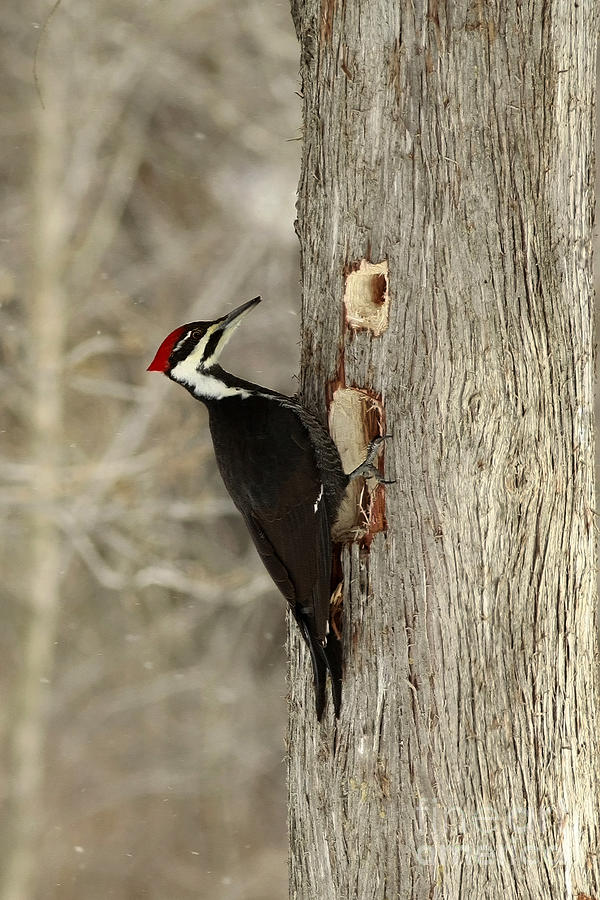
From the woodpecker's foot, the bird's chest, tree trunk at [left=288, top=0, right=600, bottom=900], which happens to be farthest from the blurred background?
tree trunk at [left=288, top=0, right=600, bottom=900]

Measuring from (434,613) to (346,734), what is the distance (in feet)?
1.34

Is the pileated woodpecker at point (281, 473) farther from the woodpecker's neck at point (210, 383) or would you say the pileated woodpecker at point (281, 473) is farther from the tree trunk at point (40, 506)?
the tree trunk at point (40, 506)

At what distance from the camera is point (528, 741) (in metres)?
2.17

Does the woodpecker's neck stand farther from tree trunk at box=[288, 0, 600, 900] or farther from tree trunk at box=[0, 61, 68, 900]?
tree trunk at box=[0, 61, 68, 900]

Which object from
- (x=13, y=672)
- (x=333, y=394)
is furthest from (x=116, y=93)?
(x=333, y=394)

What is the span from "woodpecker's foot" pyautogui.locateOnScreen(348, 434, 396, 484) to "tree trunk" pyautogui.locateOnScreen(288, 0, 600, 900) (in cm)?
3

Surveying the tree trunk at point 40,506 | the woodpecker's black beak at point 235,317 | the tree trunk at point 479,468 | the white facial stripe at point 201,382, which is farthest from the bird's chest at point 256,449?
the tree trunk at point 40,506

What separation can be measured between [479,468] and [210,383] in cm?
109

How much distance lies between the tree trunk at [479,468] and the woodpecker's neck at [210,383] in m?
0.73

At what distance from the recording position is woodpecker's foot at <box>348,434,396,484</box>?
236 centimetres

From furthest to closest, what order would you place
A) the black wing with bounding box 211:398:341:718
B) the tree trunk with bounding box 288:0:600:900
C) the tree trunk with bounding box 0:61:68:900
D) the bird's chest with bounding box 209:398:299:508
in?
the tree trunk with bounding box 0:61:68:900
the bird's chest with bounding box 209:398:299:508
the black wing with bounding box 211:398:341:718
the tree trunk with bounding box 288:0:600:900

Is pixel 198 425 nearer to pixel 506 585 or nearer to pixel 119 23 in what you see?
pixel 119 23

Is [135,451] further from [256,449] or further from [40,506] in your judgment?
[256,449]

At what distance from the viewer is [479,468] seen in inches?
87.4
